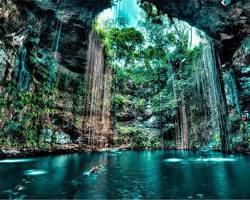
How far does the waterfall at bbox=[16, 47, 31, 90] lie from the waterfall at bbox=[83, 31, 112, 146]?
17.1ft

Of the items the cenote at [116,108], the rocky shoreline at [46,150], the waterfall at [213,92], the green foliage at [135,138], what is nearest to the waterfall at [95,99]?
the cenote at [116,108]

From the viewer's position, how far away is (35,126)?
1419 centimetres

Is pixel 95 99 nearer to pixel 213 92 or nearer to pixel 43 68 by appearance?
pixel 43 68

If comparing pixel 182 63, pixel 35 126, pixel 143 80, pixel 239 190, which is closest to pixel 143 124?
pixel 143 80

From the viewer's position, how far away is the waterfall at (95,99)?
18.9 meters

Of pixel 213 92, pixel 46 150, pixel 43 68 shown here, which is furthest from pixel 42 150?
pixel 213 92

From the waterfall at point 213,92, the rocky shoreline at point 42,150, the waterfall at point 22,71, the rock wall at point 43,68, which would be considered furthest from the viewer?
the waterfall at point 213,92

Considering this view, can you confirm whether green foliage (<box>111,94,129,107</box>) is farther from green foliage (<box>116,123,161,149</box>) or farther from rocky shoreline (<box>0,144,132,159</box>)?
rocky shoreline (<box>0,144,132,159</box>)

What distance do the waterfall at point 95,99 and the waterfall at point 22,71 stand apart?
521 centimetres

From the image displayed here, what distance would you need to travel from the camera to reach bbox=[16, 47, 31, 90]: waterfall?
13.5 m

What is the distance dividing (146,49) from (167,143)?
41.3 ft

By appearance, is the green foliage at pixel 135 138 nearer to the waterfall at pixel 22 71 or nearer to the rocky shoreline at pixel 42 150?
the rocky shoreline at pixel 42 150

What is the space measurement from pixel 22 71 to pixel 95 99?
24.8 feet

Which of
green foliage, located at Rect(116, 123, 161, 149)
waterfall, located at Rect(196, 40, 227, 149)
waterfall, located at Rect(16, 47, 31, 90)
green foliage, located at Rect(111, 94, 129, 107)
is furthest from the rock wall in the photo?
waterfall, located at Rect(196, 40, 227, 149)
